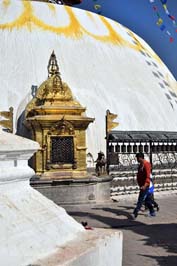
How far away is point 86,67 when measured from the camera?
14961 millimetres

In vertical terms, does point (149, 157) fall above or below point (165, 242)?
above

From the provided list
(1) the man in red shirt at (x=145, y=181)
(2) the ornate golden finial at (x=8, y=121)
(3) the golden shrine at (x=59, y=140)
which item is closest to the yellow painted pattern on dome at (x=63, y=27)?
(2) the ornate golden finial at (x=8, y=121)

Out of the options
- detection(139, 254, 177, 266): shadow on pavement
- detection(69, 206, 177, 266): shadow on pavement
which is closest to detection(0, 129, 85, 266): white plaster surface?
detection(139, 254, 177, 266): shadow on pavement

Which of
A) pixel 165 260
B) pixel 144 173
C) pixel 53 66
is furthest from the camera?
pixel 53 66

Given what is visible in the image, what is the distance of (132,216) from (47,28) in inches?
342

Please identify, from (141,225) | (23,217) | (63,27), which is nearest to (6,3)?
(63,27)

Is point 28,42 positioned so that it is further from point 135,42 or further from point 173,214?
point 173,214

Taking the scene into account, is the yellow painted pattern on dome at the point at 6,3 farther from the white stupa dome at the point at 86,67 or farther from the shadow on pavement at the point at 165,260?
the shadow on pavement at the point at 165,260

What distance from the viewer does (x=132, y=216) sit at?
8266 mm

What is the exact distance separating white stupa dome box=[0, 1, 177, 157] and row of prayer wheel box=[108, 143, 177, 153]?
832 mm

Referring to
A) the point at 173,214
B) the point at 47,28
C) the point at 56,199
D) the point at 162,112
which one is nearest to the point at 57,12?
the point at 47,28

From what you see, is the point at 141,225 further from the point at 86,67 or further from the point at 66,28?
the point at 66,28

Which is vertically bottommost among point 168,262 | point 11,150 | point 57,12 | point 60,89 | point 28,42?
point 168,262

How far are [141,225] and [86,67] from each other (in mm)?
8223
